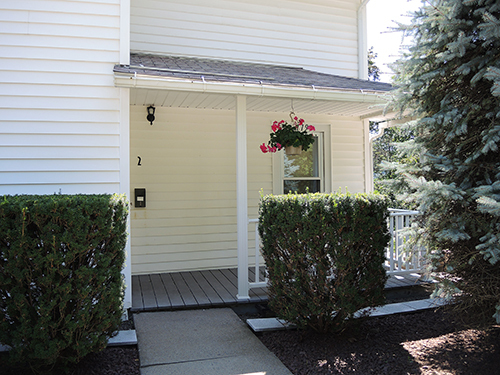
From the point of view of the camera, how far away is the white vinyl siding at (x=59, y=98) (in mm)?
4426

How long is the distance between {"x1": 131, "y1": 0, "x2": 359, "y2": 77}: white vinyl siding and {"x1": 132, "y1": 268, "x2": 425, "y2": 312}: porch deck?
3.51 meters

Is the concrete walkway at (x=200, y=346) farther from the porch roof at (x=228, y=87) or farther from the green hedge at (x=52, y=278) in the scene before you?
the porch roof at (x=228, y=87)

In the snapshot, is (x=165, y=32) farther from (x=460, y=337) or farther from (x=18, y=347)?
(x=460, y=337)

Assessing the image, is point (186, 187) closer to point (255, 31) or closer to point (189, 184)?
point (189, 184)

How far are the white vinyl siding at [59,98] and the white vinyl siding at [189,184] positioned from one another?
4.66 feet

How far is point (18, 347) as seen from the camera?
2.82 m

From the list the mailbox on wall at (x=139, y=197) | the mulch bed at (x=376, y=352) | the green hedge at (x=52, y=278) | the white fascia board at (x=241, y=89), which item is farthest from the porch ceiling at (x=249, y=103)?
the mulch bed at (x=376, y=352)

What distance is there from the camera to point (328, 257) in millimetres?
3531

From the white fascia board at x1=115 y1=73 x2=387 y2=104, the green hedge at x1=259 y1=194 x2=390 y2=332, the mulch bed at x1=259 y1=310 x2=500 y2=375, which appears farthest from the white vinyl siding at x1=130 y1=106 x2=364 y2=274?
the green hedge at x1=259 y1=194 x2=390 y2=332

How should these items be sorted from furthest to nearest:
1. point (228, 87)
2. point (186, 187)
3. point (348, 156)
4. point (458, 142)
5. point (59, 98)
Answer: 1. point (348, 156)
2. point (186, 187)
3. point (228, 87)
4. point (59, 98)
5. point (458, 142)

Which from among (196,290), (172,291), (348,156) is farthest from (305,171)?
(172,291)

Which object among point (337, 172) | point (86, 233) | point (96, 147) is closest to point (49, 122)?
point (96, 147)

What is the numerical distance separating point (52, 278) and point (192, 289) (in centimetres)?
265

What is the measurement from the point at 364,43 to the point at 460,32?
15.1ft
